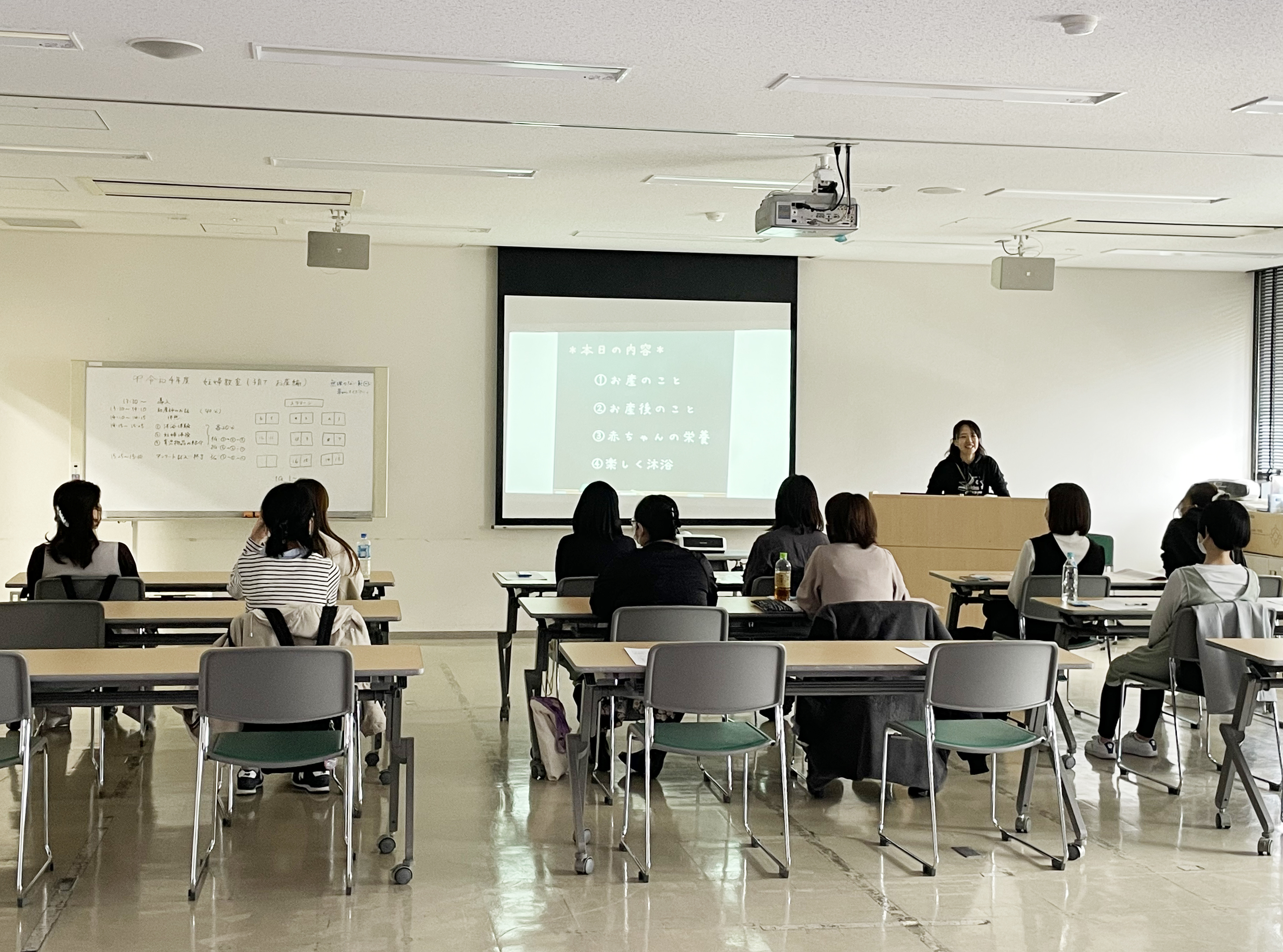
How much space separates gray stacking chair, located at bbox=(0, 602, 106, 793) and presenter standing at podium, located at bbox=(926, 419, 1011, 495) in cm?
573

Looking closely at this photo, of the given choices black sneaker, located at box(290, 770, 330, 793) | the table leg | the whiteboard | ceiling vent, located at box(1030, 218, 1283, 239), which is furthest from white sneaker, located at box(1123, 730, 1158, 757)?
the whiteboard

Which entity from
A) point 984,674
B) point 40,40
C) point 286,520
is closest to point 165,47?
point 40,40

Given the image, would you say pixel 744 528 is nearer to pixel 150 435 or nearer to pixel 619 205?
pixel 619 205

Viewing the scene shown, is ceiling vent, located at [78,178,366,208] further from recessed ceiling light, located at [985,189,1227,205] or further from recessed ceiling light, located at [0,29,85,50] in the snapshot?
recessed ceiling light, located at [985,189,1227,205]

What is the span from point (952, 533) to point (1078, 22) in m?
5.08

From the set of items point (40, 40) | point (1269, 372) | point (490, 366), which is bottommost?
point (490, 366)

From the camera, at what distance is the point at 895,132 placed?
18.7ft

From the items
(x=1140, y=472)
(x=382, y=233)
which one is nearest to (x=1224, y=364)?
(x=1140, y=472)

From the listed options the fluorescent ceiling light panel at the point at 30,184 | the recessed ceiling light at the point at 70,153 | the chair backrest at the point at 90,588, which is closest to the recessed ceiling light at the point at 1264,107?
the recessed ceiling light at the point at 70,153

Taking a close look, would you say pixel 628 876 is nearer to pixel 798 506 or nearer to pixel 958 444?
pixel 798 506

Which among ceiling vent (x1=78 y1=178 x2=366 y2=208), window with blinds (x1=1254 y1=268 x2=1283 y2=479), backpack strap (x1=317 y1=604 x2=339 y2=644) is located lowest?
backpack strap (x1=317 y1=604 x2=339 y2=644)

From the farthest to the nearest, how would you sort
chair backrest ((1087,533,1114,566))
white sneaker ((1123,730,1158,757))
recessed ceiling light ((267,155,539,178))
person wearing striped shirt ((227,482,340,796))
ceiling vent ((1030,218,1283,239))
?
chair backrest ((1087,533,1114,566))
ceiling vent ((1030,218,1283,239))
recessed ceiling light ((267,155,539,178))
white sneaker ((1123,730,1158,757))
person wearing striped shirt ((227,482,340,796))

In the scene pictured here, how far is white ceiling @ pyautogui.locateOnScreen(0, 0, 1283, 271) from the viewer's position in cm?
414

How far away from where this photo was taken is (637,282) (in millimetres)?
9680
